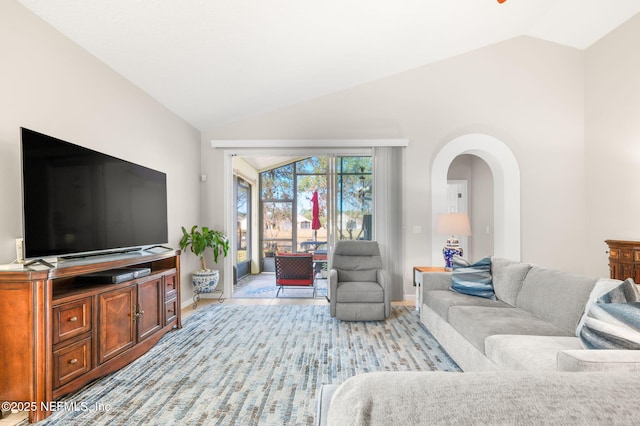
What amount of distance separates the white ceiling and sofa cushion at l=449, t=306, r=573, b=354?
2.94 metres

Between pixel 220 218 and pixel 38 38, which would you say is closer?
pixel 38 38

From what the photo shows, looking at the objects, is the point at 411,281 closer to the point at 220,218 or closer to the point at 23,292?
the point at 220,218

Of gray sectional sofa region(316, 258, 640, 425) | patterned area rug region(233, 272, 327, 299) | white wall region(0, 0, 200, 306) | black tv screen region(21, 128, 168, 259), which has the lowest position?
patterned area rug region(233, 272, 327, 299)

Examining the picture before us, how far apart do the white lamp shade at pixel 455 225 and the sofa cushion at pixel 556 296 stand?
3.88 feet

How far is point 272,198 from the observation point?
8.16 meters

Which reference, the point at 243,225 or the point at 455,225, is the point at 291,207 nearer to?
the point at 243,225

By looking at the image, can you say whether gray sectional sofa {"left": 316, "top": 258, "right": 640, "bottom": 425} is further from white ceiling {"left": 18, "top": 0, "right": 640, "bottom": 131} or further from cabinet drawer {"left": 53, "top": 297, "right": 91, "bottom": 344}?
white ceiling {"left": 18, "top": 0, "right": 640, "bottom": 131}

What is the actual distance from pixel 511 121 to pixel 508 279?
9.71 feet

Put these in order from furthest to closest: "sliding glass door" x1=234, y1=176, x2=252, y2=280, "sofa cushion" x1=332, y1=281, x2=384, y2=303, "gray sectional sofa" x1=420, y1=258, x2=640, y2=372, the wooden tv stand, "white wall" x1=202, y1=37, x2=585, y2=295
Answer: "sliding glass door" x1=234, y1=176, x2=252, y2=280 → "white wall" x1=202, y1=37, x2=585, y2=295 → "sofa cushion" x1=332, y1=281, x2=384, y2=303 → the wooden tv stand → "gray sectional sofa" x1=420, y1=258, x2=640, y2=372

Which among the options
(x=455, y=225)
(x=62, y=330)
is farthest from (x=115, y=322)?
(x=455, y=225)

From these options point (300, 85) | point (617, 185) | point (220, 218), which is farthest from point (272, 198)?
point (617, 185)

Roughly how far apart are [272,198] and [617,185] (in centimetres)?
652

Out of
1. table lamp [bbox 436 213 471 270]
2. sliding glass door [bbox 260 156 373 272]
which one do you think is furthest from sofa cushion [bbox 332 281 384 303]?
sliding glass door [bbox 260 156 373 272]

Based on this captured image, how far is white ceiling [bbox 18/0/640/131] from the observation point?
255cm
